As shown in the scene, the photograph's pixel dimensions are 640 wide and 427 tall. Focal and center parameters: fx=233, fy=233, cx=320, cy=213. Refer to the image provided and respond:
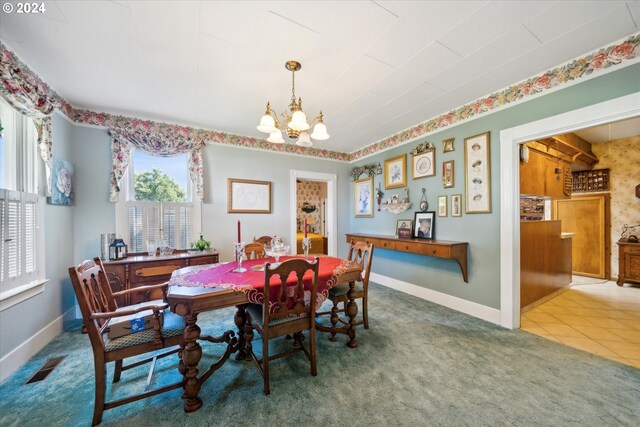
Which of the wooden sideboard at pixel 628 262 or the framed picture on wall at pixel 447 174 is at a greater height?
the framed picture on wall at pixel 447 174

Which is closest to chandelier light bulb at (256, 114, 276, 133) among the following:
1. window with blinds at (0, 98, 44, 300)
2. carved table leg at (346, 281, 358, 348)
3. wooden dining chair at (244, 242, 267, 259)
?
wooden dining chair at (244, 242, 267, 259)

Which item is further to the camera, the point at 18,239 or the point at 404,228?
the point at 404,228

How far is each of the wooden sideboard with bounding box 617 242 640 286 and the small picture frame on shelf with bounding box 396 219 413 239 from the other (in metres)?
3.98

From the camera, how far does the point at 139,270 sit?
110 inches

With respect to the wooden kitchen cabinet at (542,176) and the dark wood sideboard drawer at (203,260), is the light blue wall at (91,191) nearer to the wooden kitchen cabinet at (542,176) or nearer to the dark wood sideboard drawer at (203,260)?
the dark wood sideboard drawer at (203,260)

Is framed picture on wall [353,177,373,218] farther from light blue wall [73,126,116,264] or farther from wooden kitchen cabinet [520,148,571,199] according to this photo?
light blue wall [73,126,116,264]

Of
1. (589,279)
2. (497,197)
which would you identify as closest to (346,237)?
(497,197)

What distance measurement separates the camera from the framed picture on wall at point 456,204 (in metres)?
3.12

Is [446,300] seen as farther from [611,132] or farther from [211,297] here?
[611,132]

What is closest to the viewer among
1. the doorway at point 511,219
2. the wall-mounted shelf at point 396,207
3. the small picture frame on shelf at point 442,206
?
the doorway at point 511,219

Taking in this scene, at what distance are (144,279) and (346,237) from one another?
10.8ft

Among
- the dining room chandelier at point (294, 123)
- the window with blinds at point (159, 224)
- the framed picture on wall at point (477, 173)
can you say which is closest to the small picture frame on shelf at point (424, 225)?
the framed picture on wall at point (477, 173)

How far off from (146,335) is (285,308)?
0.94 metres

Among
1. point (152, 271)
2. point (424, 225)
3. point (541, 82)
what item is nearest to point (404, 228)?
point (424, 225)
